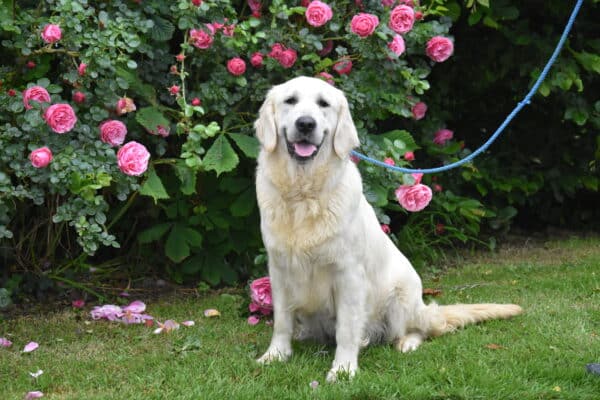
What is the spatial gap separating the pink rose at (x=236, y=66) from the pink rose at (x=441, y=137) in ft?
6.40

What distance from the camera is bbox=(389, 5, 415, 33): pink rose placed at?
4070 millimetres

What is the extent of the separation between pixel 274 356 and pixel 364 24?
1.89 meters

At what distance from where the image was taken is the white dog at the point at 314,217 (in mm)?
3105

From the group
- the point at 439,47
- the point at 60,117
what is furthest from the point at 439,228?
the point at 60,117

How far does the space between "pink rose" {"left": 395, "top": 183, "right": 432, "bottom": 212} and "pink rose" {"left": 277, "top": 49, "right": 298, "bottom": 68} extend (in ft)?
3.19

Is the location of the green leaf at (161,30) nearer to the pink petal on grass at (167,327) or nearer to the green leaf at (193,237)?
the green leaf at (193,237)

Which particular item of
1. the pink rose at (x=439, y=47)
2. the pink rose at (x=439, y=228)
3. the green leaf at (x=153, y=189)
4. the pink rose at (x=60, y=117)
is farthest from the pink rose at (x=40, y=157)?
the pink rose at (x=439, y=228)

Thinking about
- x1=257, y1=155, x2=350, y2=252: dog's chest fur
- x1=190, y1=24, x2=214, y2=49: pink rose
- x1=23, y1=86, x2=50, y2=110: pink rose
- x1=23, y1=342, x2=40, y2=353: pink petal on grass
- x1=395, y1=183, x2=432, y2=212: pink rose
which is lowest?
x1=23, y1=342, x2=40, y2=353: pink petal on grass

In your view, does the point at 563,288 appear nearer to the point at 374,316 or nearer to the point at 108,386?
the point at 374,316

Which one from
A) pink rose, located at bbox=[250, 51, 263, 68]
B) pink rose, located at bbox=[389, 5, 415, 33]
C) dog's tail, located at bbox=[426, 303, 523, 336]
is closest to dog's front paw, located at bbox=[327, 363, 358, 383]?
dog's tail, located at bbox=[426, 303, 523, 336]

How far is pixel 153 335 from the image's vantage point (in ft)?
12.1

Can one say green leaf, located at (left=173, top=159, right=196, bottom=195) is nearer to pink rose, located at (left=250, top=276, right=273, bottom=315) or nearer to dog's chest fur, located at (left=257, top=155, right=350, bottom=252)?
pink rose, located at (left=250, top=276, right=273, bottom=315)

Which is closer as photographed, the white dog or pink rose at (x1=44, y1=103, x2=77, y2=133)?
the white dog

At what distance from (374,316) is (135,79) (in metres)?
1.78
